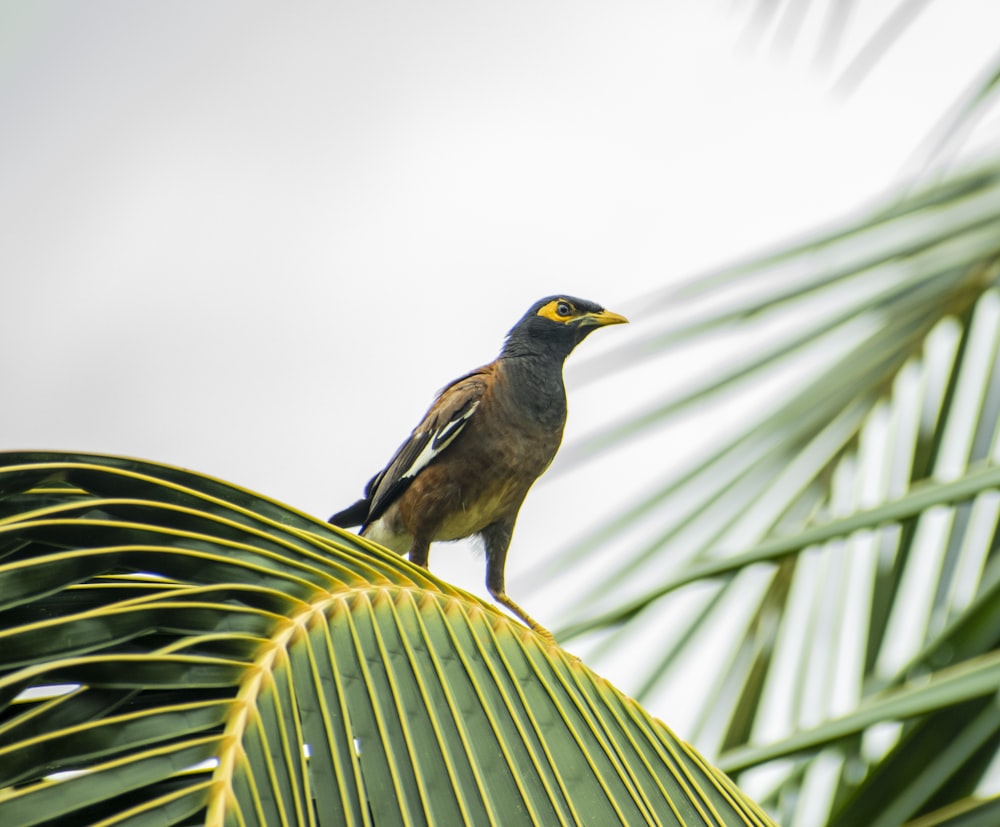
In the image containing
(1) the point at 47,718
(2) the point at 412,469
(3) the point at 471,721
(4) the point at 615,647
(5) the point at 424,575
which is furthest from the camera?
(2) the point at 412,469

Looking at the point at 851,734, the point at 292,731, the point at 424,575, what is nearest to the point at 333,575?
the point at 424,575

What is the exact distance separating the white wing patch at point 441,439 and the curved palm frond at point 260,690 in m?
2.24

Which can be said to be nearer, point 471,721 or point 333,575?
point 471,721

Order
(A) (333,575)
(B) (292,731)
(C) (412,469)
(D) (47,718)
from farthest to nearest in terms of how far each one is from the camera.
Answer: (C) (412,469)
(A) (333,575)
(B) (292,731)
(D) (47,718)

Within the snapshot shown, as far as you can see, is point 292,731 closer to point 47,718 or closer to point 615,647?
point 47,718

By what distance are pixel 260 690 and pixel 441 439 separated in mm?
2590

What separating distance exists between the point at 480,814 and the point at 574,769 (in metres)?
0.20

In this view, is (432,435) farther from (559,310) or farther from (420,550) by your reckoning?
(559,310)

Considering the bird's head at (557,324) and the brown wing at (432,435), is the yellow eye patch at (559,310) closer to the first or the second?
the bird's head at (557,324)

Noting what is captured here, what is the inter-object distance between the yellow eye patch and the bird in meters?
0.19

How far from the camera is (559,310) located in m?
4.31

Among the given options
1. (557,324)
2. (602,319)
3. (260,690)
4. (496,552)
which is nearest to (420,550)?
(496,552)

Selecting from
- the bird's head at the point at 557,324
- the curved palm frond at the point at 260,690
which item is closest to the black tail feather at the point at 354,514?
the bird's head at the point at 557,324

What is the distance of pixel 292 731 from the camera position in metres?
1.21
